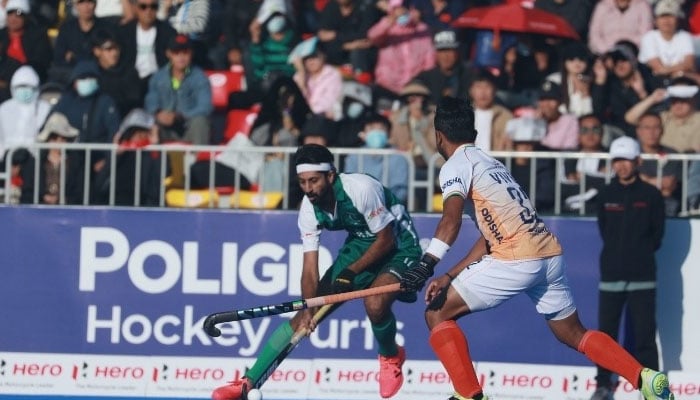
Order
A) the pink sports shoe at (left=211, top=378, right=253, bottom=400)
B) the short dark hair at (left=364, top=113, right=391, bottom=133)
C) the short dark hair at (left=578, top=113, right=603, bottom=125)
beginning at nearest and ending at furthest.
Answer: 1. the pink sports shoe at (left=211, top=378, right=253, bottom=400)
2. the short dark hair at (left=578, top=113, right=603, bottom=125)
3. the short dark hair at (left=364, top=113, right=391, bottom=133)

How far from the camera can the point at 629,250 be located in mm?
14672

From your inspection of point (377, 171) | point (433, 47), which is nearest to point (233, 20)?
point (433, 47)

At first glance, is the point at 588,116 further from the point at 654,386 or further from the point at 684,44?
the point at 654,386

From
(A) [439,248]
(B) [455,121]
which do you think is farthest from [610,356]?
(B) [455,121]

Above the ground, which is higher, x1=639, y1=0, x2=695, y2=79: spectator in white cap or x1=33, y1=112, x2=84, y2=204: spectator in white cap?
x1=639, y1=0, x2=695, y2=79: spectator in white cap

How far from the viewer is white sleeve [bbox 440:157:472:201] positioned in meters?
11.4

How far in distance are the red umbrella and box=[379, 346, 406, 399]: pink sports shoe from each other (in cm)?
587

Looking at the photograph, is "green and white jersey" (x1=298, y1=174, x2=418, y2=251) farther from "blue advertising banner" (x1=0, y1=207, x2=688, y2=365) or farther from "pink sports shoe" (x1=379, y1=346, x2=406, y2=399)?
"blue advertising banner" (x1=0, y1=207, x2=688, y2=365)

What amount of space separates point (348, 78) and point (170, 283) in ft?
13.2

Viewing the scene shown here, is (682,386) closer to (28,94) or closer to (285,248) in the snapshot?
(285,248)

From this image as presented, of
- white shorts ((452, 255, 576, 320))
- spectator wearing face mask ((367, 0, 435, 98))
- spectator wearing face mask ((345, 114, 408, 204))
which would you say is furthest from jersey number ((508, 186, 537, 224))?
spectator wearing face mask ((367, 0, 435, 98))

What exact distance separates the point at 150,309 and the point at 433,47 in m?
5.16

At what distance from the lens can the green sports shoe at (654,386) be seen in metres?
11.9

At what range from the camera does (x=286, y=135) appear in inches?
666
